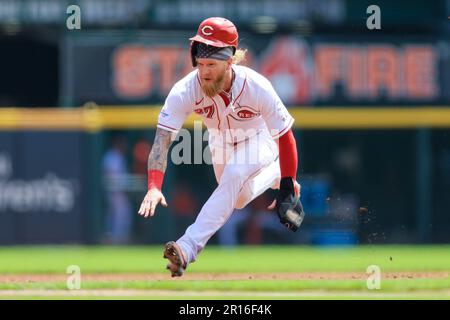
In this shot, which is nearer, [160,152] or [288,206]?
[160,152]

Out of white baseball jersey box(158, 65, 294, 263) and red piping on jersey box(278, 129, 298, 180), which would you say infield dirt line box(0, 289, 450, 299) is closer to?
white baseball jersey box(158, 65, 294, 263)

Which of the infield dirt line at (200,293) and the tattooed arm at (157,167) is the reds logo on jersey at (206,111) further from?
the infield dirt line at (200,293)

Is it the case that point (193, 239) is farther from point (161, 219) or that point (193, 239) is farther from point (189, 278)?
point (161, 219)

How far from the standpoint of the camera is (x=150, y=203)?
6457mm

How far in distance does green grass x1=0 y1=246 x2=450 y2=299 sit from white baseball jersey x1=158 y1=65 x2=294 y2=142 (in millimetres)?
1101

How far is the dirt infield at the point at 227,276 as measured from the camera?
8.70 meters

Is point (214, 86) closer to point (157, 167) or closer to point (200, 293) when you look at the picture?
point (157, 167)

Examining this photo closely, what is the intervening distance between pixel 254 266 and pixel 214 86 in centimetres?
424

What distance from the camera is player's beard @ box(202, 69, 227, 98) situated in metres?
6.84

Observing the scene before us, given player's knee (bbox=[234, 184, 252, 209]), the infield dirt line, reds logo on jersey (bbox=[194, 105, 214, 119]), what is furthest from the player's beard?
the infield dirt line

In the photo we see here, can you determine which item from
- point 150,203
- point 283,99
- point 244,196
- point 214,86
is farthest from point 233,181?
point 283,99

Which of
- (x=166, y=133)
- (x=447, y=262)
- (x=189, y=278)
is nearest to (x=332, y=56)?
(x=447, y=262)

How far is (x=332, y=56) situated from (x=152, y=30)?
2.24 metres

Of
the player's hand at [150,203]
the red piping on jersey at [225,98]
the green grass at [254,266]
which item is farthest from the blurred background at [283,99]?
the player's hand at [150,203]
